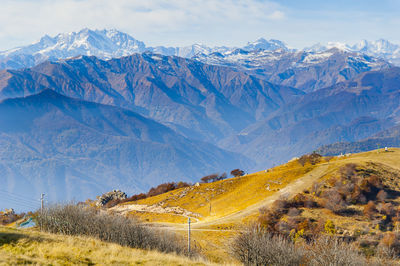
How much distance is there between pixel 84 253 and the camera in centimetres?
Result: 3222

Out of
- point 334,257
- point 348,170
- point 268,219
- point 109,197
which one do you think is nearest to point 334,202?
point 268,219

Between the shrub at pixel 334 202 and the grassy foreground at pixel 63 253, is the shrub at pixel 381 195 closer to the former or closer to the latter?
the shrub at pixel 334 202

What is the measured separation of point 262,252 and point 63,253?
18.4m

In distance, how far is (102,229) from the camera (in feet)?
151

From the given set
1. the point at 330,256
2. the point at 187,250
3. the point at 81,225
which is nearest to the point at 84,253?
the point at 81,225

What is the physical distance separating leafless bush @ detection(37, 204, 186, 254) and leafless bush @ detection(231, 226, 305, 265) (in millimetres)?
8153

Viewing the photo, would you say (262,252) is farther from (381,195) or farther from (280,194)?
(280,194)

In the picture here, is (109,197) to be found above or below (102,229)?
above

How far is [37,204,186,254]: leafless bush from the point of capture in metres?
44.7

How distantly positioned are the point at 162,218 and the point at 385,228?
44.8 metres

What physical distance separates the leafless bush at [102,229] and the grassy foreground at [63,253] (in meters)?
8.08

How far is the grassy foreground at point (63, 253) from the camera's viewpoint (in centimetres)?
2909

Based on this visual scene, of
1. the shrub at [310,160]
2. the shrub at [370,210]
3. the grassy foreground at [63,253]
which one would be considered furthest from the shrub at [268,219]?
the shrub at [310,160]

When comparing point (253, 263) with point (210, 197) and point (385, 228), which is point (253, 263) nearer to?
point (385, 228)
